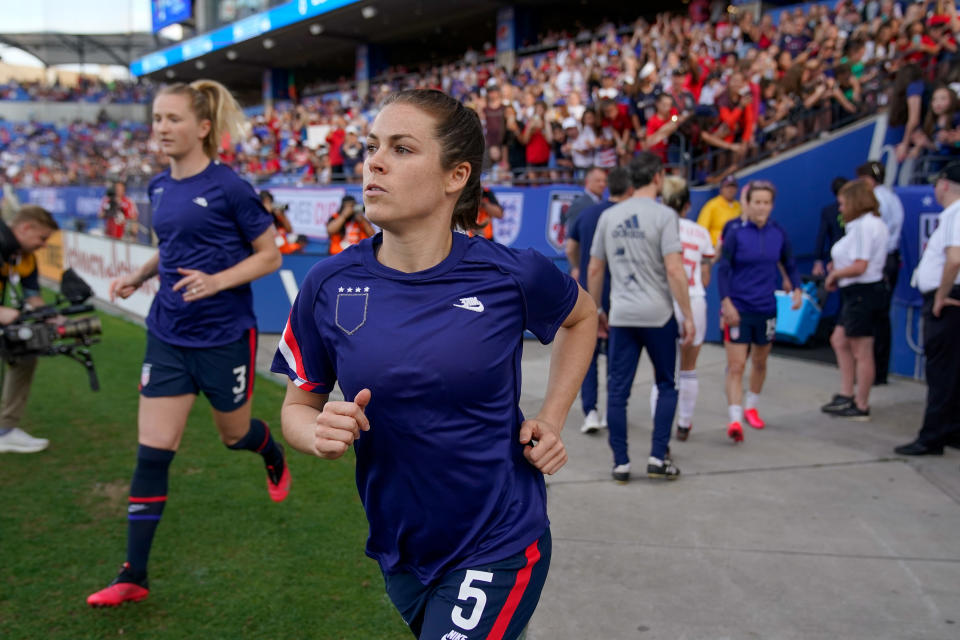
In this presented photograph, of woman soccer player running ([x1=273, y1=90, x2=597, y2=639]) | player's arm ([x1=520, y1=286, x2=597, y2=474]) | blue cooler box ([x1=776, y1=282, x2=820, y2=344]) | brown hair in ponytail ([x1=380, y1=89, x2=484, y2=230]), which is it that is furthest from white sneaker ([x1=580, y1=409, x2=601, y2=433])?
brown hair in ponytail ([x1=380, y1=89, x2=484, y2=230])

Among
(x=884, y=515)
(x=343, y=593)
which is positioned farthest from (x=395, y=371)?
(x=884, y=515)

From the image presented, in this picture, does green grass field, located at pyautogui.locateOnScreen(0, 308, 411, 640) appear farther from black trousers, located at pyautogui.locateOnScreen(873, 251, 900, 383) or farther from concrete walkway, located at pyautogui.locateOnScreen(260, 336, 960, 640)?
black trousers, located at pyautogui.locateOnScreen(873, 251, 900, 383)

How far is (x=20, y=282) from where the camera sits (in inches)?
229

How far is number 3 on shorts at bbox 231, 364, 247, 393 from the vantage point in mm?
3846

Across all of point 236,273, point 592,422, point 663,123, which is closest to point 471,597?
point 236,273

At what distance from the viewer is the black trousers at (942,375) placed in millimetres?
5504

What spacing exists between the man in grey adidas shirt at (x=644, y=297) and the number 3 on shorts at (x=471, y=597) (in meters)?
3.28

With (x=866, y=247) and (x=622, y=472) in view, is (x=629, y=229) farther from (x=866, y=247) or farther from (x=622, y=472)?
(x=866, y=247)

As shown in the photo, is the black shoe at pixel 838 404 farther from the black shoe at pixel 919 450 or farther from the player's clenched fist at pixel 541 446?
the player's clenched fist at pixel 541 446

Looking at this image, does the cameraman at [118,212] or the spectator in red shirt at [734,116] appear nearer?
the spectator in red shirt at [734,116]

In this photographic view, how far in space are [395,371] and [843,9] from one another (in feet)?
44.8

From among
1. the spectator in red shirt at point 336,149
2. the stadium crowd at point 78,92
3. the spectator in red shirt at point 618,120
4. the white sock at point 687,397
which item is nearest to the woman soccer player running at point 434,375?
the white sock at point 687,397

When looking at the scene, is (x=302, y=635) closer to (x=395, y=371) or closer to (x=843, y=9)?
(x=395, y=371)

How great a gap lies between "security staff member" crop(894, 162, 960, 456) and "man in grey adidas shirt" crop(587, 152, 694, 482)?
1.88m
